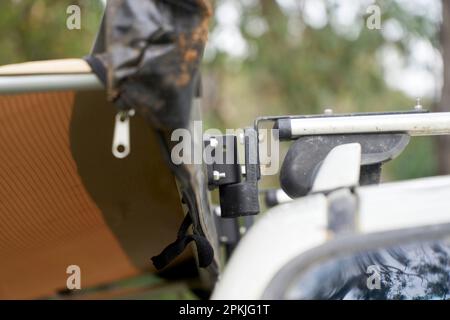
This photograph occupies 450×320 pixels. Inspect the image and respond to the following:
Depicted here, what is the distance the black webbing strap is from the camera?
1993mm

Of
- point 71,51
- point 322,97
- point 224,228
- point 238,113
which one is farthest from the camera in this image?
point 238,113

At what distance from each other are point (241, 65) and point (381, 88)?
212cm

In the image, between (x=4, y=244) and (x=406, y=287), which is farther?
(x=4, y=244)

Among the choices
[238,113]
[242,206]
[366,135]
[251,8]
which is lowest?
[238,113]

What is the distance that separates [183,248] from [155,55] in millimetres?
741

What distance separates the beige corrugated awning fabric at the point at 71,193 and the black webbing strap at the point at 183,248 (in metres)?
0.20

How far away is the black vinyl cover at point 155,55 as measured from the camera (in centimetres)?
141

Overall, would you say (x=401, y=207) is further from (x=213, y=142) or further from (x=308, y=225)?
(x=213, y=142)

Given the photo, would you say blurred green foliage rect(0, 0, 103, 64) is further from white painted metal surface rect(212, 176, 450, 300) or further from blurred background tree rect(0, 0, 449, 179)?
white painted metal surface rect(212, 176, 450, 300)

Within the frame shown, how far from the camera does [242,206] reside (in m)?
2.04

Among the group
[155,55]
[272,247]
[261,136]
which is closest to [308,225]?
[272,247]

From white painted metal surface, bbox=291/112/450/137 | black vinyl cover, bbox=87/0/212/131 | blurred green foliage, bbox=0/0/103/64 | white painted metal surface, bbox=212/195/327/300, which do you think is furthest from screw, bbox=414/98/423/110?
blurred green foliage, bbox=0/0/103/64
